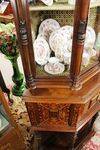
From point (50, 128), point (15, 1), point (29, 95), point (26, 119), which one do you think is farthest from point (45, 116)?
A: point (15, 1)

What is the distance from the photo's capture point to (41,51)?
3.63 ft

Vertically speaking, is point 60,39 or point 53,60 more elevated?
point 60,39

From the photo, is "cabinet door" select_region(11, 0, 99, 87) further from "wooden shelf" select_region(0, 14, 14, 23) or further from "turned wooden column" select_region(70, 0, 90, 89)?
"wooden shelf" select_region(0, 14, 14, 23)

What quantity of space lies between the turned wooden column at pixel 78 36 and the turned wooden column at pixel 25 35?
20 centimetres

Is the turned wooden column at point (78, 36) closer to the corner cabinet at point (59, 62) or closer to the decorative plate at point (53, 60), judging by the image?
the corner cabinet at point (59, 62)

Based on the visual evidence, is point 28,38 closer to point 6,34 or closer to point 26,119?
point 6,34

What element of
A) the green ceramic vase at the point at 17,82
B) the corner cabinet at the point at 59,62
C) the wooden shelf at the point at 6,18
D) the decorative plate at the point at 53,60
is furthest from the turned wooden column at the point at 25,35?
the wooden shelf at the point at 6,18

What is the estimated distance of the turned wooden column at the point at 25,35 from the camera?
81cm

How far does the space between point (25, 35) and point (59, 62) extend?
0.32m

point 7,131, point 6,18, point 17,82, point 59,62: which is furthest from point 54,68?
point 6,18

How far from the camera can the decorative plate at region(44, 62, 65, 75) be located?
3.65 feet

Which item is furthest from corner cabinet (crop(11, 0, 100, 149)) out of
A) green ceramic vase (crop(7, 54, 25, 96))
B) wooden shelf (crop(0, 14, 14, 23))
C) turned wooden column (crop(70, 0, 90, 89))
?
wooden shelf (crop(0, 14, 14, 23))

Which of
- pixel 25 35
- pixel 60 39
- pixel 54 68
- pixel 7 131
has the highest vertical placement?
pixel 25 35

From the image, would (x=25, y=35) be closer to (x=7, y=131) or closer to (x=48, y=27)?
(x=48, y=27)
